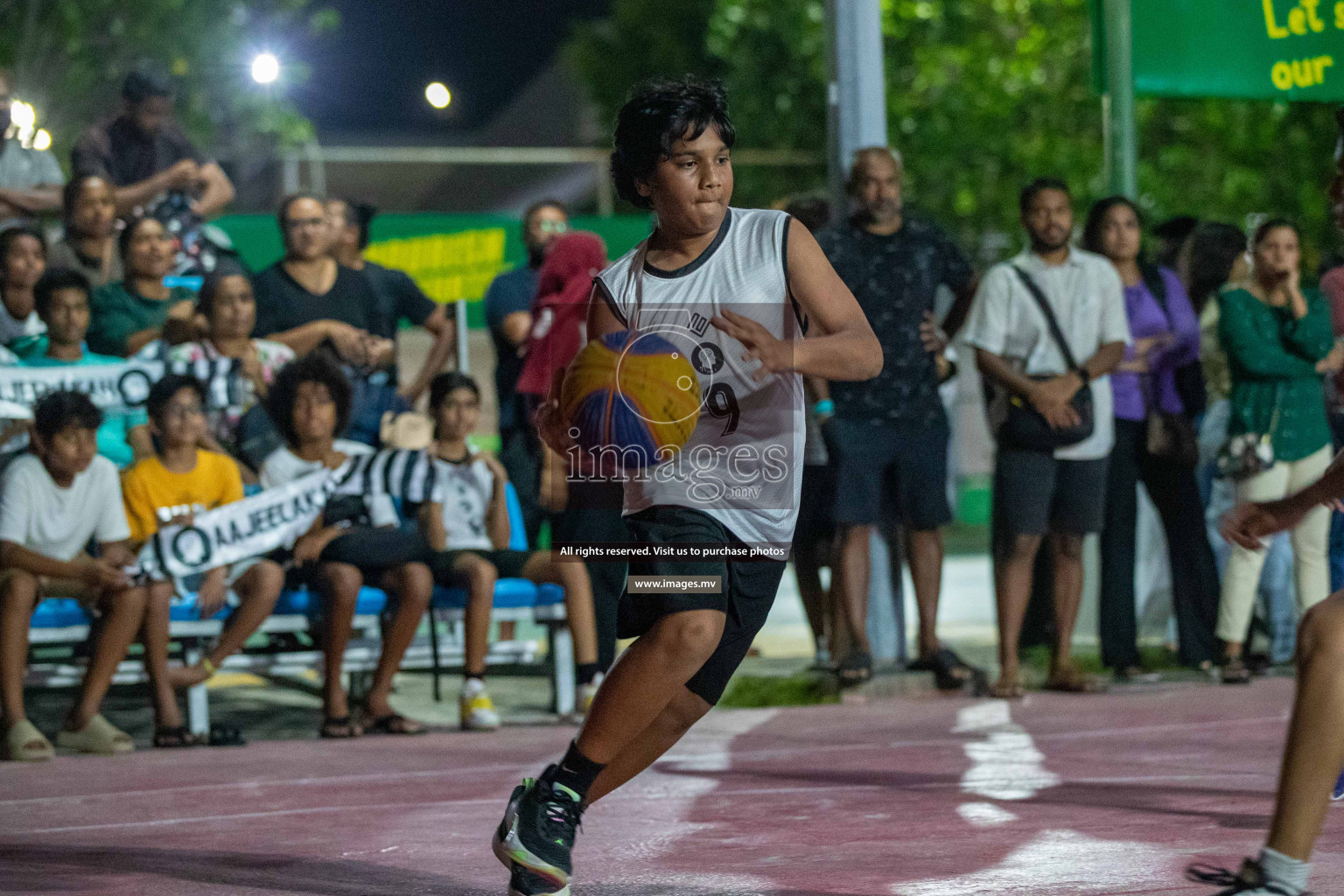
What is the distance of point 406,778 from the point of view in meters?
6.67

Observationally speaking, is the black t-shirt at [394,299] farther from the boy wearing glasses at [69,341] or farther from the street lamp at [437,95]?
the boy wearing glasses at [69,341]

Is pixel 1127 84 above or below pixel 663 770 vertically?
above

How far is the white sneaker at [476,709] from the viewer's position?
318 inches

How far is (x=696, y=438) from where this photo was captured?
4.22 m

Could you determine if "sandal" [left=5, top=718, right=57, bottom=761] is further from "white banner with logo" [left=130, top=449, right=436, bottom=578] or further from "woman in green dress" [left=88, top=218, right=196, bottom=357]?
"woman in green dress" [left=88, top=218, right=196, bottom=357]

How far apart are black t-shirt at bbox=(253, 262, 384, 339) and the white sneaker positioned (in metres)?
2.20

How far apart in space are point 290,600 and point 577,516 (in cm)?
136

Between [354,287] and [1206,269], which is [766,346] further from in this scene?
[1206,269]

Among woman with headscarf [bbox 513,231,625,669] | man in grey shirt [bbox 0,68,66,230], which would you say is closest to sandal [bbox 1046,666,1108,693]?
woman with headscarf [bbox 513,231,625,669]

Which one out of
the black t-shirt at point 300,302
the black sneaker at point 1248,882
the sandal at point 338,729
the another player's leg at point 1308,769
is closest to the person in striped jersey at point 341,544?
the sandal at point 338,729

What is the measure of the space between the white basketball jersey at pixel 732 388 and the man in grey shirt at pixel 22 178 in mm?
6102

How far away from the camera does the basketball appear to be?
417 cm

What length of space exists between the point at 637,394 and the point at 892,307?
4.57 metres

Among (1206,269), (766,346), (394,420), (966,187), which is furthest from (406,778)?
(966,187)
